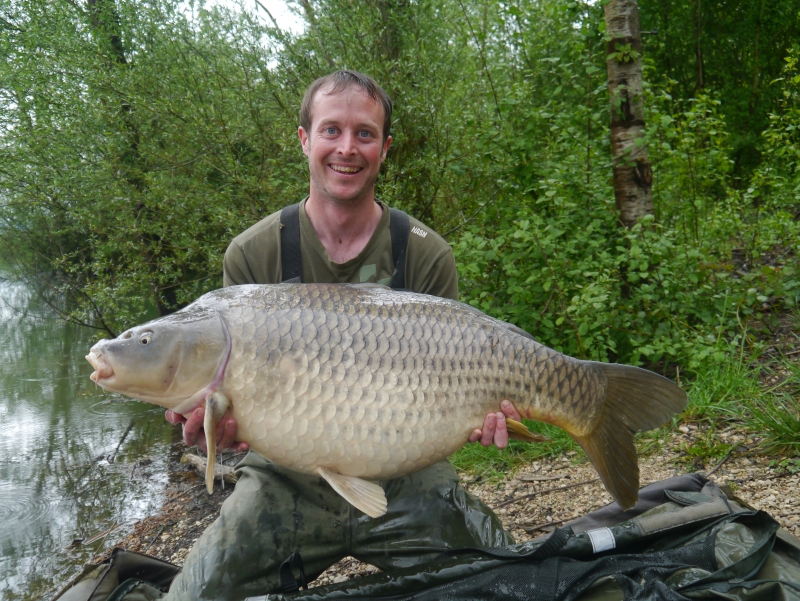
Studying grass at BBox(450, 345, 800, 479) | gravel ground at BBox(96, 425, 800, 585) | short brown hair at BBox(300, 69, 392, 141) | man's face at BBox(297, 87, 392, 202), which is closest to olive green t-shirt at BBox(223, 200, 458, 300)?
man's face at BBox(297, 87, 392, 202)

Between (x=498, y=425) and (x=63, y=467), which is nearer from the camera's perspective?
(x=498, y=425)

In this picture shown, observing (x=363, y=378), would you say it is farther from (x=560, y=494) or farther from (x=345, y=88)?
(x=560, y=494)

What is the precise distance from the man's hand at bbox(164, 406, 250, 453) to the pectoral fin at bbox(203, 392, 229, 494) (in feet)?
0.07

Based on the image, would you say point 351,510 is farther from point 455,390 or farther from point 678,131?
point 678,131

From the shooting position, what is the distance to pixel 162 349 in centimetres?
142

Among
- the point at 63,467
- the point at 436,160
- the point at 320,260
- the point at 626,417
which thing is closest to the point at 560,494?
the point at 626,417

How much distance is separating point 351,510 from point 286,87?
332cm

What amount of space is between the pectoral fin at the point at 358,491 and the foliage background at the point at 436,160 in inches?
59.0

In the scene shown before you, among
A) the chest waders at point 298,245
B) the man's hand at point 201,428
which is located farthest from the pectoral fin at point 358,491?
the chest waders at point 298,245

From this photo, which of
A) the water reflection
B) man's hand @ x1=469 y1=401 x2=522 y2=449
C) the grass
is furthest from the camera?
the water reflection

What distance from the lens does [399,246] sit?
1972mm

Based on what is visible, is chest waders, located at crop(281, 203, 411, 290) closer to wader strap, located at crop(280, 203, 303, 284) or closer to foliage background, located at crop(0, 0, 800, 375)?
wader strap, located at crop(280, 203, 303, 284)

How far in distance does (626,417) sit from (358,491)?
64 cm

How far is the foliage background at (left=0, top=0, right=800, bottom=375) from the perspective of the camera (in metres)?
3.07
